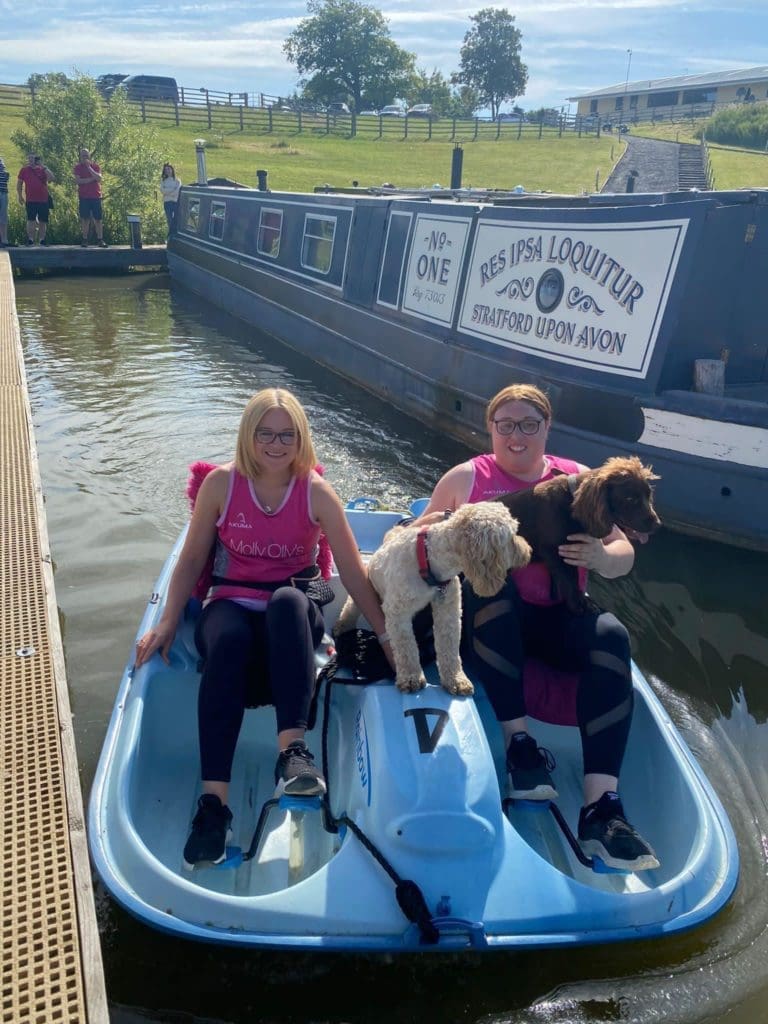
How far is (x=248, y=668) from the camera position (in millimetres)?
3045

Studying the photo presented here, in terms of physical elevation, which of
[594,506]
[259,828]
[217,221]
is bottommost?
[259,828]

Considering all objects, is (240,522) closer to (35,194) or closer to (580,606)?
(580,606)

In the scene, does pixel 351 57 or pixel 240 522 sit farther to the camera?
pixel 351 57

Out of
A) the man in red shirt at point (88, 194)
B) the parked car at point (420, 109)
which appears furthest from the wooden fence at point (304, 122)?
the man in red shirt at point (88, 194)

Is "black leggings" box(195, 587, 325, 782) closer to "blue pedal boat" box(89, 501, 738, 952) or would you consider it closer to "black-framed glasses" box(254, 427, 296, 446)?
"blue pedal boat" box(89, 501, 738, 952)

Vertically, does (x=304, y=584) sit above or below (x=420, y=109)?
below

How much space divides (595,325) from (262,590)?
4.20 meters

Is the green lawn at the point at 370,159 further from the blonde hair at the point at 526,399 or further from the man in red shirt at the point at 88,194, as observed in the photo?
the blonde hair at the point at 526,399

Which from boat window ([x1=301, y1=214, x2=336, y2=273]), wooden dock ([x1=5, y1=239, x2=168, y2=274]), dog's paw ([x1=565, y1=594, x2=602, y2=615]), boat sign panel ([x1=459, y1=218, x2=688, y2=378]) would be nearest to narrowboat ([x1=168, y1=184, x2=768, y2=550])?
boat sign panel ([x1=459, y1=218, x2=688, y2=378])

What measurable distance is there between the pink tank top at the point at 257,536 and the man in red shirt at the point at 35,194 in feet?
49.5

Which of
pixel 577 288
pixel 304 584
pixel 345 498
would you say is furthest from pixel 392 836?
pixel 577 288

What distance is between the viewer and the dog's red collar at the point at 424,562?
2.92 m

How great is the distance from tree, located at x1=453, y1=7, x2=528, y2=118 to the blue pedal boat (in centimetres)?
8240

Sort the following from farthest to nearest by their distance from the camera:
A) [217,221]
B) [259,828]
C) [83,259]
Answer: [83,259]
[217,221]
[259,828]
